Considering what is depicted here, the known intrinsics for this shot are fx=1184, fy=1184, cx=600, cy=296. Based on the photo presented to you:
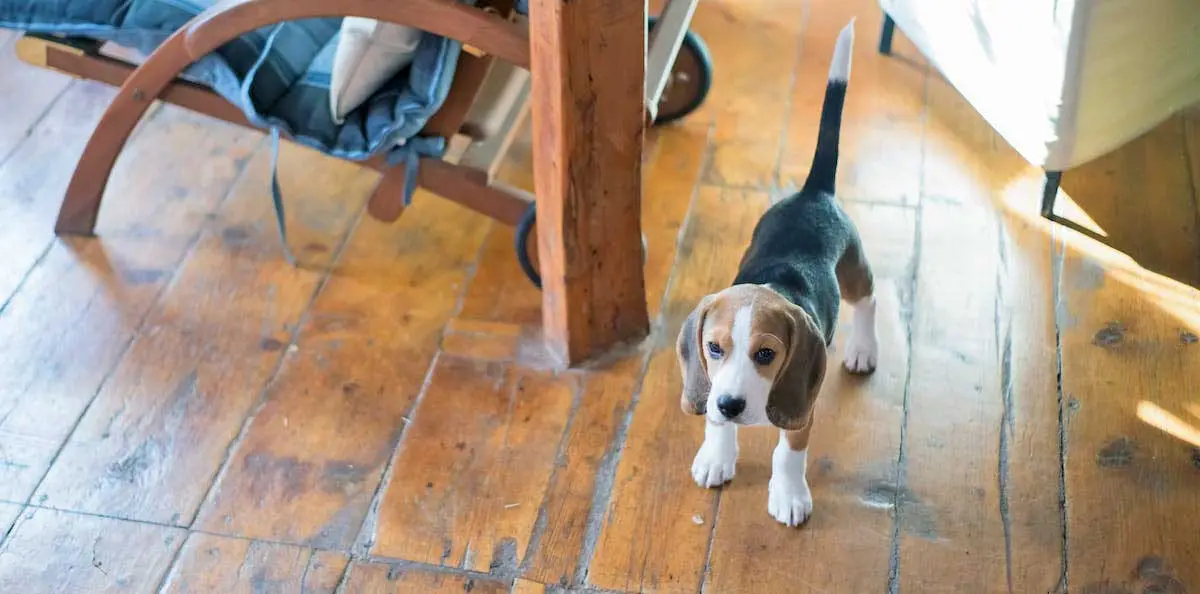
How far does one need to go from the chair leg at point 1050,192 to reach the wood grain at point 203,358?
1.11m

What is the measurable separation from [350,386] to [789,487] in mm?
644

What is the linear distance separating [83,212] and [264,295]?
34cm

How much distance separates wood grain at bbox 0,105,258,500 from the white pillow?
477 mm

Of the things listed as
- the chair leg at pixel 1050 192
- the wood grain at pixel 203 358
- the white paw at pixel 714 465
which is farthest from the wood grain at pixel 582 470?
the chair leg at pixel 1050 192

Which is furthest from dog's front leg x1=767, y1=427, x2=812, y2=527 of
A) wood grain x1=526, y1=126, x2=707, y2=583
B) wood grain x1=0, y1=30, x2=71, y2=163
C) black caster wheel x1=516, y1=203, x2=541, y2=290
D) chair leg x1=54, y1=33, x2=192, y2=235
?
wood grain x1=0, y1=30, x2=71, y2=163

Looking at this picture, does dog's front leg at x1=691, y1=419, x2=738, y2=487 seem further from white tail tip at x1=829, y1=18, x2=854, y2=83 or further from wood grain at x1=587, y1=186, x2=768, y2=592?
white tail tip at x1=829, y1=18, x2=854, y2=83

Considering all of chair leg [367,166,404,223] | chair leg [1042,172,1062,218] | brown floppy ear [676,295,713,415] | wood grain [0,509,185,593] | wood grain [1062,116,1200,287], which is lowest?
wood grain [0,509,185,593]

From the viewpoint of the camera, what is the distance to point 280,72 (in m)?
1.70

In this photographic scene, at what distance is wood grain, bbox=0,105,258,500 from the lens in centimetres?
167

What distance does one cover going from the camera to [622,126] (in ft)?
4.70

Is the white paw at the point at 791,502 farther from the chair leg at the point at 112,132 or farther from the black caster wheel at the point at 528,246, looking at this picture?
the chair leg at the point at 112,132

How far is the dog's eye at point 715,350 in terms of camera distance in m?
1.26

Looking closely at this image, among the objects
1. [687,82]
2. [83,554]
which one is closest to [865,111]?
[687,82]

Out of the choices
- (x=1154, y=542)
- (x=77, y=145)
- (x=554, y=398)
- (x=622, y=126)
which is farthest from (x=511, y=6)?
(x=1154, y=542)
